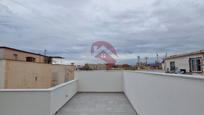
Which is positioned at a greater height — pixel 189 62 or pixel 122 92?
pixel 189 62

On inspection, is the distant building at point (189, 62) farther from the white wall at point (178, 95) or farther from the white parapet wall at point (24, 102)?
the white parapet wall at point (24, 102)

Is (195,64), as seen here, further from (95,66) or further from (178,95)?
(178,95)

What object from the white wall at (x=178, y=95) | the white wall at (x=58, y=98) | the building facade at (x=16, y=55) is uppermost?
the building facade at (x=16, y=55)

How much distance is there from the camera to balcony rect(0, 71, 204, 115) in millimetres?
1676

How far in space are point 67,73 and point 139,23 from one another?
28.5 ft

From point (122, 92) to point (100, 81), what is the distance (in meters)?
1.32

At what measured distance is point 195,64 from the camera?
1078 cm

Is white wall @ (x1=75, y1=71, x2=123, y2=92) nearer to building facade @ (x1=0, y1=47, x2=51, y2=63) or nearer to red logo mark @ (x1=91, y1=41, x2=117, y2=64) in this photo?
red logo mark @ (x1=91, y1=41, x2=117, y2=64)

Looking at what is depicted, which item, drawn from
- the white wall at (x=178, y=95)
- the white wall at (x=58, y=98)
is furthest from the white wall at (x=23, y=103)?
the white wall at (x=178, y=95)

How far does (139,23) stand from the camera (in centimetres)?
872

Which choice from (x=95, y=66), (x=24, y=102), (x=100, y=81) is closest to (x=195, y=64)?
(x=100, y=81)

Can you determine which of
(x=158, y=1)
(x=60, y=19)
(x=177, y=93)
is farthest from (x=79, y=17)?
(x=177, y=93)

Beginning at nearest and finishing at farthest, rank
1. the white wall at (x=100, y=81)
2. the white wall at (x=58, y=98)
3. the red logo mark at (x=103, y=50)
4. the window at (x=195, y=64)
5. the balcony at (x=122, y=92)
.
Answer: the balcony at (x=122, y=92) < the white wall at (x=58, y=98) < the white wall at (x=100, y=81) < the window at (x=195, y=64) < the red logo mark at (x=103, y=50)

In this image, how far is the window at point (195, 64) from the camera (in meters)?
10.3
